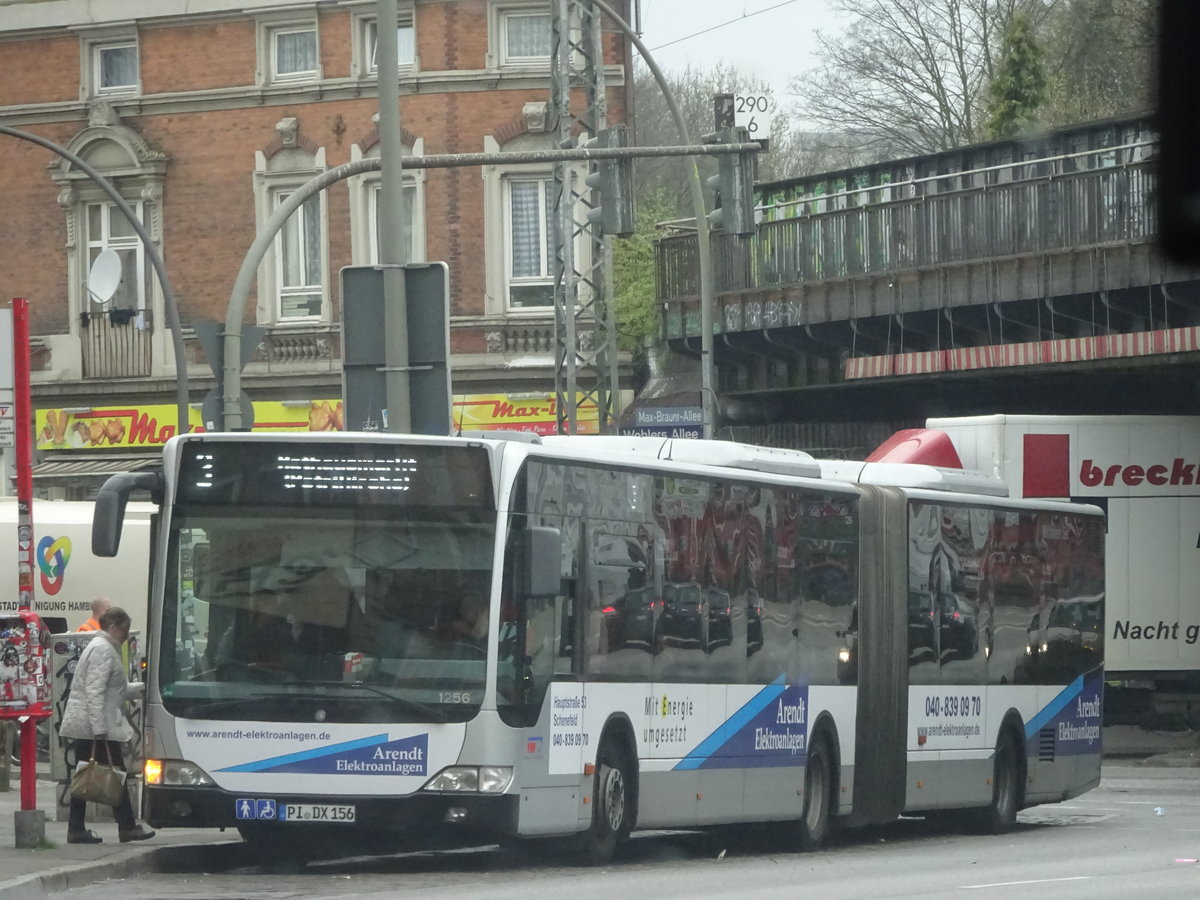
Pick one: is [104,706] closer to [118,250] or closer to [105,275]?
[105,275]

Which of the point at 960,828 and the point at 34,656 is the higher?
the point at 34,656

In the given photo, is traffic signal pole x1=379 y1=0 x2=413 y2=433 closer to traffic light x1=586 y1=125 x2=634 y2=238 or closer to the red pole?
the red pole

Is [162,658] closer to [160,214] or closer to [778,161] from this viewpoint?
[160,214]

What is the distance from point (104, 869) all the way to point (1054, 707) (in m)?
9.56

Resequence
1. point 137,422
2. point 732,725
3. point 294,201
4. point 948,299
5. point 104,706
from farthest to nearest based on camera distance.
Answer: point 137,422
point 948,299
point 294,201
point 732,725
point 104,706

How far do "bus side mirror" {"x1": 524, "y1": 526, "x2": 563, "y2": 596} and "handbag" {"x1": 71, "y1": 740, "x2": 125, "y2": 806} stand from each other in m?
3.02

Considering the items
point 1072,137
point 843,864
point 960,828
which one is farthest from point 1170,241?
point 1072,137

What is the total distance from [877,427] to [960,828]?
18.5 metres

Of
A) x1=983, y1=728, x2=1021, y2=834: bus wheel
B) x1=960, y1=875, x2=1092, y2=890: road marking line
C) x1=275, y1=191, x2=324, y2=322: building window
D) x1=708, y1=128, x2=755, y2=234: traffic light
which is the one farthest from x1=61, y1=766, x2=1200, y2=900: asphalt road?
x1=275, y1=191, x2=324, y2=322: building window

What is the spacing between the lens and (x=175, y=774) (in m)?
12.4

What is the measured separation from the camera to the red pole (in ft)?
42.0

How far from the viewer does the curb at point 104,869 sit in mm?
11113

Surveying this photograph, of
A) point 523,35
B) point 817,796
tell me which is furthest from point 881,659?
point 523,35

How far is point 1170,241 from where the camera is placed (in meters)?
3.97
